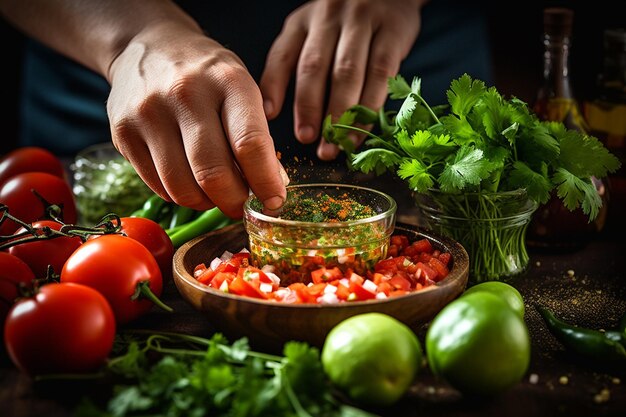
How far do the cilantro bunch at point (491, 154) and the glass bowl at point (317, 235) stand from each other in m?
0.13

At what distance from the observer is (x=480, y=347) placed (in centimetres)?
128

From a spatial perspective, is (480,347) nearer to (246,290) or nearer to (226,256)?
(246,290)

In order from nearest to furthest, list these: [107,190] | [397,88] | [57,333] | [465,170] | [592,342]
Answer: [57,333], [592,342], [465,170], [397,88], [107,190]

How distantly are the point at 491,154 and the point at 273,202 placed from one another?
52 cm

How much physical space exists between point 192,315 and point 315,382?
587 mm

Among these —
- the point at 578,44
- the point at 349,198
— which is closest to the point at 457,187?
the point at 349,198

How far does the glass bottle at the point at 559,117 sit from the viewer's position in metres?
2.11

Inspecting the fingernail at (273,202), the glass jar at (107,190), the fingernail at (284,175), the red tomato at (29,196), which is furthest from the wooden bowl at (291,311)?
the glass jar at (107,190)

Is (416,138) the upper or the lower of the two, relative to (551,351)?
upper

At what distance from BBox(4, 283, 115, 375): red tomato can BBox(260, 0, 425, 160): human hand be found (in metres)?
0.98

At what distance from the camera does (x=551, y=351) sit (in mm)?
1591

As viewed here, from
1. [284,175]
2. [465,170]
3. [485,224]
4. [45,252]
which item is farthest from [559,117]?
[45,252]

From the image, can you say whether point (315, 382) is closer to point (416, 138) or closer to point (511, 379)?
point (511, 379)

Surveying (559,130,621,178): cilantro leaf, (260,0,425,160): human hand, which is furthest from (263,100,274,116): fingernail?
(559,130,621,178): cilantro leaf
